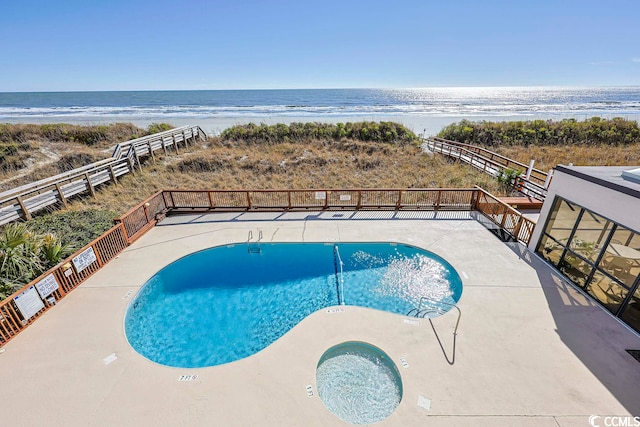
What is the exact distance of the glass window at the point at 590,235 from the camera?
6.55 meters

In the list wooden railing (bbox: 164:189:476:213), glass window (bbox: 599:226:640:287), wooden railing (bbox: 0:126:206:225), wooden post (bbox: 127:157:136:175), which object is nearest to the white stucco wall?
glass window (bbox: 599:226:640:287)

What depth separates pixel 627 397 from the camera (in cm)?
474

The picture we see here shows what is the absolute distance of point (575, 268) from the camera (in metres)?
7.38

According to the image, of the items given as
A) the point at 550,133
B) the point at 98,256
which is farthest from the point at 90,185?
the point at 550,133

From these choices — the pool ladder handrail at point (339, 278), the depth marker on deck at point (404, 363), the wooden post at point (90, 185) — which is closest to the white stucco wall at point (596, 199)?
the depth marker on deck at point (404, 363)

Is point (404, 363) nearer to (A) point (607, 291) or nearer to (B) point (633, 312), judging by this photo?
(B) point (633, 312)

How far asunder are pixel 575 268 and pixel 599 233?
1.22 m

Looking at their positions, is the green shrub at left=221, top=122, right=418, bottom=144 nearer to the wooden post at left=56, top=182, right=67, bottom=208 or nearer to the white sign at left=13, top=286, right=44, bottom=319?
the wooden post at left=56, top=182, right=67, bottom=208

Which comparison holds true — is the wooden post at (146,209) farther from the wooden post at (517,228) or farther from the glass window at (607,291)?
the glass window at (607,291)

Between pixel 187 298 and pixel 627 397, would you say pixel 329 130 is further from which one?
pixel 627 397

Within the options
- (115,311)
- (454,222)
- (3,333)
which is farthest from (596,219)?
(3,333)

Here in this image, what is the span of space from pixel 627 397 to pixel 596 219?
384cm

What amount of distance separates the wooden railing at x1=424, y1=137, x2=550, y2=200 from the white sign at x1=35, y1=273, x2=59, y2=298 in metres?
16.7

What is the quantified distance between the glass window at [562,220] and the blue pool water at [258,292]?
3058mm
